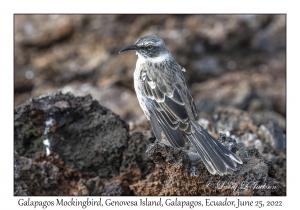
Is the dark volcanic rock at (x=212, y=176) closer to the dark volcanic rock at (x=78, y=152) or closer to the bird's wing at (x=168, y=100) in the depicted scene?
the bird's wing at (x=168, y=100)

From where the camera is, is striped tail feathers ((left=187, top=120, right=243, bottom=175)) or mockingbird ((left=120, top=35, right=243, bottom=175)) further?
mockingbird ((left=120, top=35, right=243, bottom=175))

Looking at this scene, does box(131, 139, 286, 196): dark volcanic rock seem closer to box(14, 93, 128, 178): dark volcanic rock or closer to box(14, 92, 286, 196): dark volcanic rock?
box(14, 92, 286, 196): dark volcanic rock

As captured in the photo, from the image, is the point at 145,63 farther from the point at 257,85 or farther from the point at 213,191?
the point at 257,85

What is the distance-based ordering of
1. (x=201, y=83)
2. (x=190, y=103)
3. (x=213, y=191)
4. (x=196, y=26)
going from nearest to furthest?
(x=213, y=191) < (x=190, y=103) < (x=201, y=83) < (x=196, y=26)

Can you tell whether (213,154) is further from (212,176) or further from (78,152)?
(78,152)

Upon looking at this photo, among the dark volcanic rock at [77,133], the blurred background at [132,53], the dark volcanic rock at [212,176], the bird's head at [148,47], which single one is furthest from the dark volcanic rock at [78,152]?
the blurred background at [132,53]

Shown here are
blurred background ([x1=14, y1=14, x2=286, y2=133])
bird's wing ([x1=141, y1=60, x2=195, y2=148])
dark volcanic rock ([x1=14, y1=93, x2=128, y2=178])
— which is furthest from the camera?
blurred background ([x1=14, y1=14, x2=286, y2=133])

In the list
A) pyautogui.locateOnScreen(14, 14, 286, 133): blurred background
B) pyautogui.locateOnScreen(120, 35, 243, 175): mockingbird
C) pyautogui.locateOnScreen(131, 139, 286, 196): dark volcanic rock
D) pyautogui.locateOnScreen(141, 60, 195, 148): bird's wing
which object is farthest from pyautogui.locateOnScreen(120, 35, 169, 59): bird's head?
pyautogui.locateOnScreen(14, 14, 286, 133): blurred background

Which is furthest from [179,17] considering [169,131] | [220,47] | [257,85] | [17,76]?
[169,131]
